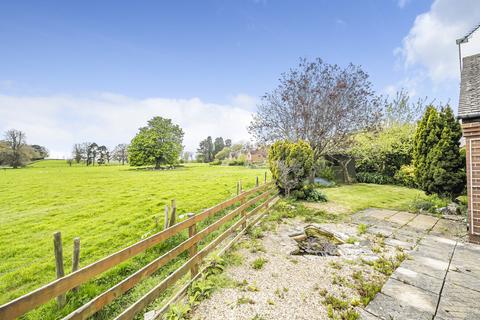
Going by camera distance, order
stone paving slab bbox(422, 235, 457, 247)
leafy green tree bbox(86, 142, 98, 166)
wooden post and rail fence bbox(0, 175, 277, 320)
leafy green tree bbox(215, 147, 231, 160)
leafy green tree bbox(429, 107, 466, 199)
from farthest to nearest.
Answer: leafy green tree bbox(215, 147, 231, 160), leafy green tree bbox(86, 142, 98, 166), leafy green tree bbox(429, 107, 466, 199), stone paving slab bbox(422, 235, 457, 247), wooden post and rail fence bbox(0, 175, 277, 320)

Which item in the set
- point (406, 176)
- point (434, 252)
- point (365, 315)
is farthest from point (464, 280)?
point (406, 176)

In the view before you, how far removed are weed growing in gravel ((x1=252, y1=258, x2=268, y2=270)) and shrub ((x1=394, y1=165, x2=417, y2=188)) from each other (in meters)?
13.9

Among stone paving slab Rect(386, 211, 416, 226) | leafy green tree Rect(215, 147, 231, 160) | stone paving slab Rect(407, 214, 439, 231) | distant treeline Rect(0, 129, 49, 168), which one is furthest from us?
leafy green tree Rect(215, 147, 231, 160)

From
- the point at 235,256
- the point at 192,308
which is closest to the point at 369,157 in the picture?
the point at 235,256

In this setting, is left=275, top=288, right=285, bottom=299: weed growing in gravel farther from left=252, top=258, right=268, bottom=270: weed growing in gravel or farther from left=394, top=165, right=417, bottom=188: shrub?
left=394, top=165, right=417, bottom=188: shrub

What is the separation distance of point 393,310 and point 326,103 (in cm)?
992

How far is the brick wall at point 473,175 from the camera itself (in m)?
4.64

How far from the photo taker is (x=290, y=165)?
8281 mm

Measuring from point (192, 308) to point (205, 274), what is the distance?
26.7 inches

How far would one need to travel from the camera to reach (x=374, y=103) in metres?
10.7

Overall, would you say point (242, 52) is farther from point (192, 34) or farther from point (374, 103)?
point (374, 103)

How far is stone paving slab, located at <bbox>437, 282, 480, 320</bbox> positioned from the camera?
2375 millimetres

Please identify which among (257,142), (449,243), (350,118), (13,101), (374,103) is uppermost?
(13,101)

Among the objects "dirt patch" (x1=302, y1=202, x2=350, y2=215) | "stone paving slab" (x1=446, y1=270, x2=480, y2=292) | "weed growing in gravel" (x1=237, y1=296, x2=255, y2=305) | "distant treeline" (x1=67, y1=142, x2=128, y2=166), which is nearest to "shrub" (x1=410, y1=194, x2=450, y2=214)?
"dirt patch" (x1=302, y1=202, x2=350, y2=215)
